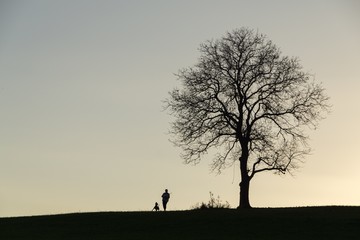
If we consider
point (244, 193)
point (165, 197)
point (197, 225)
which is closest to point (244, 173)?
point (244, 193)

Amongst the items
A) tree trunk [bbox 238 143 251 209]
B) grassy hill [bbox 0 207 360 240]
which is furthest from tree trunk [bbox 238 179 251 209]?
grassy hill [bbox 0 207 360 240]

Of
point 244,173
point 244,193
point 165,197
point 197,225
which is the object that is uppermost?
point 244,173

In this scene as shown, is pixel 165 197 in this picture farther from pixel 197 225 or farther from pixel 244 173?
pixel 197 225

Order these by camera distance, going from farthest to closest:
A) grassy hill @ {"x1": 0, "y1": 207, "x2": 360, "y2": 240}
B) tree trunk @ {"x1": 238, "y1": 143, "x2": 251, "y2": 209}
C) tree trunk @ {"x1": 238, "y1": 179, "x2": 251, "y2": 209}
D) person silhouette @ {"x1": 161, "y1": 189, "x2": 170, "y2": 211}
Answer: tree trunk @ {"x1": 238, "y1": 143, "x2": 251, "y2": 209}
tree trunk @ {"x1": 238, "y1": 179, "x2": 251, "y2": 209}
person silhouette @ {"x1": 161, "y1": 189, "x2": 170, "y2": 211}
grassy hill @ {"x1": 0, "y1": 207, "x2": 360, "y2": 240}

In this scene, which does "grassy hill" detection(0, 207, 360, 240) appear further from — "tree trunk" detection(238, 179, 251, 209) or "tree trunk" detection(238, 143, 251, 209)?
"tree trunk" detection(238, 143, 251, 209)

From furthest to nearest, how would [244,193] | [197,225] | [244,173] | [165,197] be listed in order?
[244,173], [244,193], [165,197], [197,225]

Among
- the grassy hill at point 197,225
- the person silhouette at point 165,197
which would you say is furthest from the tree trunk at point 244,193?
the person silhouette at point 165,197

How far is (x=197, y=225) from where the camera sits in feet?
156

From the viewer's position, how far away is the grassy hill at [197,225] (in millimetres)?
43659

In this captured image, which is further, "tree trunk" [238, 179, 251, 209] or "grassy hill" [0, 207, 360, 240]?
"tree trunk" [238, 179, 251, 209]

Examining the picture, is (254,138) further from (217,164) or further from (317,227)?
(317,227)

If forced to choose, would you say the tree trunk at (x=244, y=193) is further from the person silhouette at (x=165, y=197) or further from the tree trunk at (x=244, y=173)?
the person silhouette at (x=165, y=197)

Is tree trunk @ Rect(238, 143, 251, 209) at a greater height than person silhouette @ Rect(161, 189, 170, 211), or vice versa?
tree trunk @ Rect(238, 143, 251, 209)

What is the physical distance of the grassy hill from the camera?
43659mm
